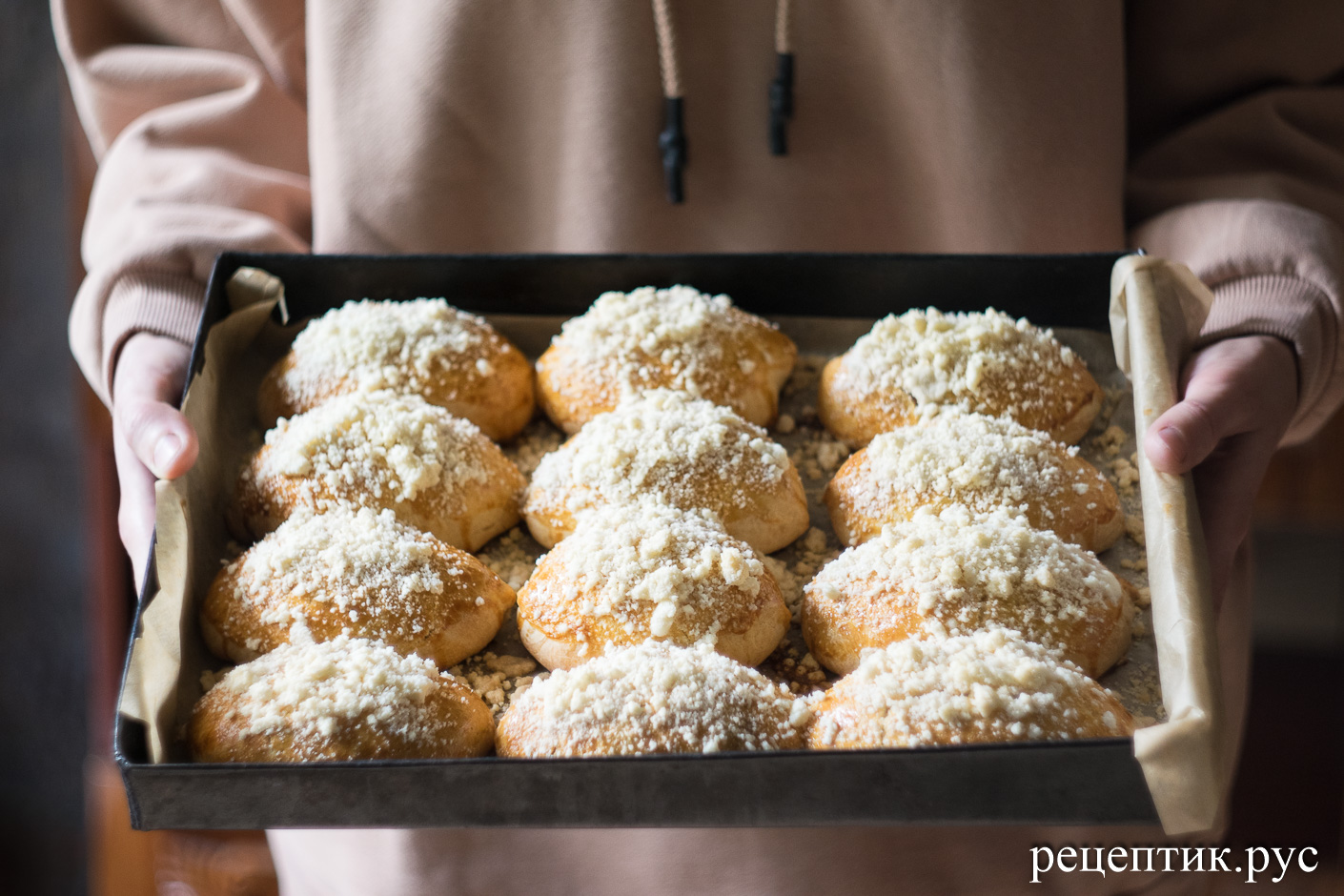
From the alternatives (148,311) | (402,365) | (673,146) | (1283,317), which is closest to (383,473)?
(402,365)

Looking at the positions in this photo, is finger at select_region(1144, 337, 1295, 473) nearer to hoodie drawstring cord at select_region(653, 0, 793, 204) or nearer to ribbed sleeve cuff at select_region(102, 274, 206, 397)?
hoodie drawstring cord at select_region(653, 0, 793, 204)

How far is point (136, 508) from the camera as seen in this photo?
97 centimetres

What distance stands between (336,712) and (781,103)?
2.65 ft

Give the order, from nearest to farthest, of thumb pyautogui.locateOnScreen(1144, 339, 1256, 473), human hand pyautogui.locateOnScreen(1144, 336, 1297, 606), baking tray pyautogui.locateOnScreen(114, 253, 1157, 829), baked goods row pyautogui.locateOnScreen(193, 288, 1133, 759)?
baking tray pyautogui.locateOnScreen(114, 253, 1157, 829) < baked goods row pyautogui.locateOnScreen(193, 288, 1133, 759) < thumb pyautogui.locateOnScreen(1144, 339, 1256, 473) < human hand pyautogui.locateOnScreen(1144, 336, 1297, 606)

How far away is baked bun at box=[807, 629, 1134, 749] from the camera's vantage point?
71 cm

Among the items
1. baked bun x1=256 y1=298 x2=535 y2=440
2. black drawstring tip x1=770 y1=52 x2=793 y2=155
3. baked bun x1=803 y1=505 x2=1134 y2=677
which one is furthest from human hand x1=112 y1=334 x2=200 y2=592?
black drawstring tip x1=770 y1=52 x2=793 y2=155

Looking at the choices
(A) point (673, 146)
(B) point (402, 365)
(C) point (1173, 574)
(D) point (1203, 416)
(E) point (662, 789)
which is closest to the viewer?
(E) point (662, 789)

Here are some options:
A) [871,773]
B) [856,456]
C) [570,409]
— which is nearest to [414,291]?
[570,409]

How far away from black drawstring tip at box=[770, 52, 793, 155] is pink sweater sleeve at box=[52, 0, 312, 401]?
0.59 meters

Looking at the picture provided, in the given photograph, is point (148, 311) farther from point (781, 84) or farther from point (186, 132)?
point (781, 84)

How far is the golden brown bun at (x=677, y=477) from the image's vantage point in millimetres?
985

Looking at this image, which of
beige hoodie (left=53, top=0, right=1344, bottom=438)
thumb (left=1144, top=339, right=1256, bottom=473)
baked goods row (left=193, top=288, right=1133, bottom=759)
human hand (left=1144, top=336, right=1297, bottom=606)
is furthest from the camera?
beige hoodie (left=53, top=0, right=1344, bottom=438)

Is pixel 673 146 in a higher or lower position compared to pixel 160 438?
higher

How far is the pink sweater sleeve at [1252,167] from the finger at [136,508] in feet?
3.47
